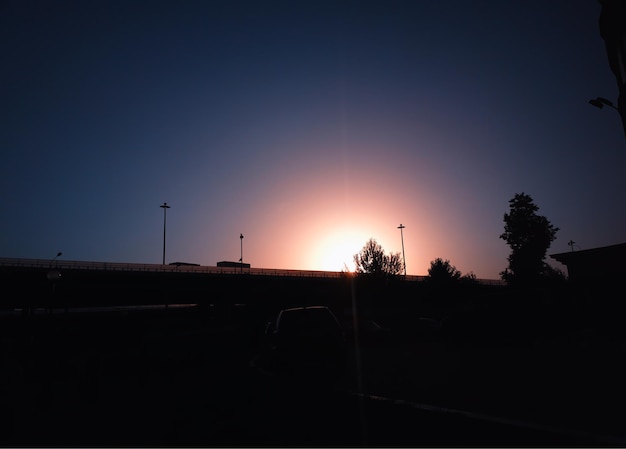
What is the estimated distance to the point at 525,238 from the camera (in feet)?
209

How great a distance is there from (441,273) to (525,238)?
16.5 m

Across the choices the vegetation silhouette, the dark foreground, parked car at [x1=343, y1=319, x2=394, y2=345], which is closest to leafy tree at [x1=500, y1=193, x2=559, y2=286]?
the vegetation silhouette

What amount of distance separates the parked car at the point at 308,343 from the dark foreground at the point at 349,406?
0.38m

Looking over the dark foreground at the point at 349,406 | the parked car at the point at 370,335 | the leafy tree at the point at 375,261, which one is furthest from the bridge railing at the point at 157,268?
the dark foreground at the point at 349,406

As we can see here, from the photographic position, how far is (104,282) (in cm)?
5038

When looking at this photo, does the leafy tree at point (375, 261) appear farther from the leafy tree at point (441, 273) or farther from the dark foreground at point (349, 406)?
the dark foreground at point (349, 406)

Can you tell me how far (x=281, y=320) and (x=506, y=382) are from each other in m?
5.26

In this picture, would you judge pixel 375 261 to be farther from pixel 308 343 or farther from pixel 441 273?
pixel 308 343

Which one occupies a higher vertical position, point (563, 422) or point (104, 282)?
point (104, 282)

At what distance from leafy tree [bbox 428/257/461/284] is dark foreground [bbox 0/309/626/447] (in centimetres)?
4591

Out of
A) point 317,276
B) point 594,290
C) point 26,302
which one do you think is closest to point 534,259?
point 317,276

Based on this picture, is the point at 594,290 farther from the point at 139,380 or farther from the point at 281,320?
the point at 139,380

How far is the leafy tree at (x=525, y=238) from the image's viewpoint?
198 feet

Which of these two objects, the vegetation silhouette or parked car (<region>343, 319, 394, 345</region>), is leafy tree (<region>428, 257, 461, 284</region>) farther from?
parked car (<region>343, 319, 394, 345</region>)
